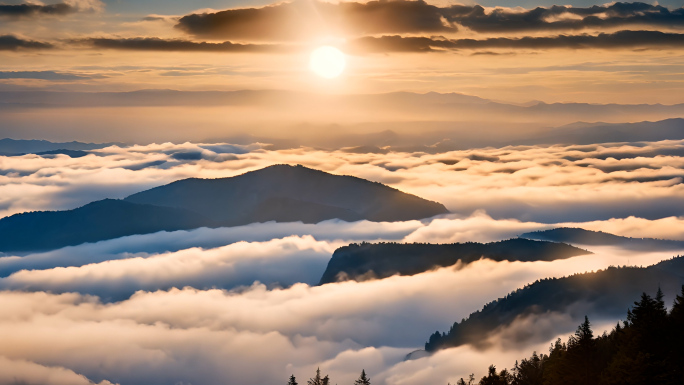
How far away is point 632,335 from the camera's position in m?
61.0

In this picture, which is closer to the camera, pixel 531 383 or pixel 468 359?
pixel 531 383

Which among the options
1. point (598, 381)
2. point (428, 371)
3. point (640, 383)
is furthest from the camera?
point (428, 371)

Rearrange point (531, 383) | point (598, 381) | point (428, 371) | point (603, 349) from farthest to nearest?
1. point (428, 371)
2. point (531, 383)
3. point (603, 349)
4. point (598, 381)

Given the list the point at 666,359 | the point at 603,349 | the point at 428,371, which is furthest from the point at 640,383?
the point at 428,371

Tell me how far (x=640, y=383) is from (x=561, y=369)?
965 centimetres

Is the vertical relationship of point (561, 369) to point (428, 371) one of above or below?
below

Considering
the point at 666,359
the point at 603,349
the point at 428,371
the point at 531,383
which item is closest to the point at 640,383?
the point at 666,359

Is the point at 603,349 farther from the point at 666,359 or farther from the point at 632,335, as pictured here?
the point at 666,359

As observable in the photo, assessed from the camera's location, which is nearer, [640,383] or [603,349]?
[640,383]

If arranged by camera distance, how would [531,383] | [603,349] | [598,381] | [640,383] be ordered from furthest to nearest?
[531,383]
[603,349]
[598,381]
[640,383]

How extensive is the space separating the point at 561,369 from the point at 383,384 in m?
141

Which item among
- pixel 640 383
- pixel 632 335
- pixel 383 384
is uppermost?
pixel 383 384

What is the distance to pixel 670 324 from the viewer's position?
197ft

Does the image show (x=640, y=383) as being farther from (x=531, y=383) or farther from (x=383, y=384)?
(x=383, y=384)
